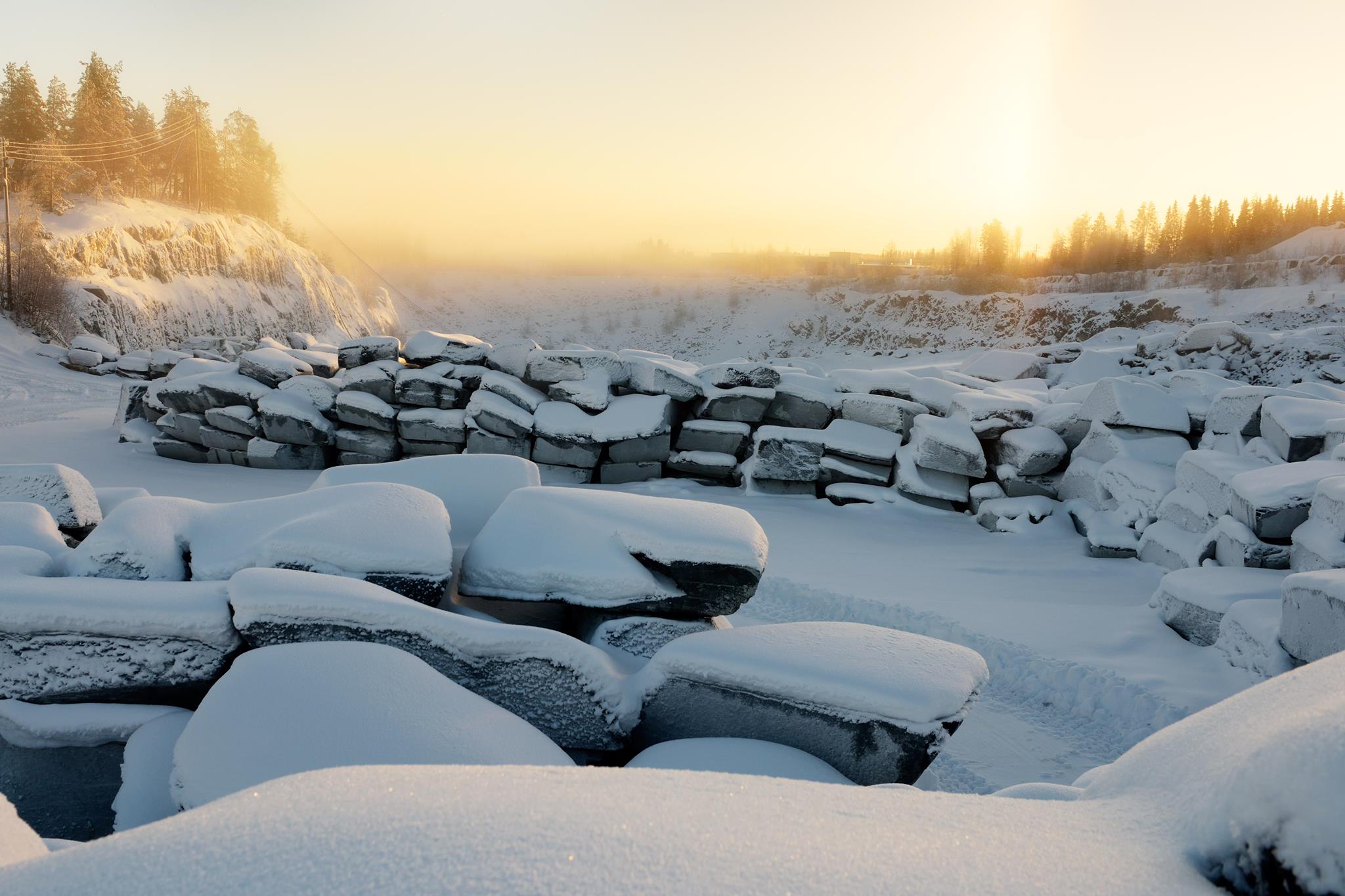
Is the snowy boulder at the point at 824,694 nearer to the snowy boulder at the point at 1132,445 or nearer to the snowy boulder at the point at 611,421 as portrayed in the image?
the snowy boulder at the point at 1132,445

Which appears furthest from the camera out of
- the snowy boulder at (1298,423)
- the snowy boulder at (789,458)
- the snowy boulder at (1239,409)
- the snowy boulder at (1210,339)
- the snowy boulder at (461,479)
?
the snowy boulder at (1210,339)

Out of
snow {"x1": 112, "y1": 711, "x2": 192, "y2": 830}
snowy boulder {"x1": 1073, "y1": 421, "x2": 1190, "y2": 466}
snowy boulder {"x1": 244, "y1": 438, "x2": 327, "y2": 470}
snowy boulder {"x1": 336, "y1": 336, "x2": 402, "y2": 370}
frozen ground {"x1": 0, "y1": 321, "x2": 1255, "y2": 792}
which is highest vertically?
snowy boulder {"x1": 336, "y1": 336, "x2": 402, "y2": 370}

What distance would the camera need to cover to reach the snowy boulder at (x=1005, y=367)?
1083cm

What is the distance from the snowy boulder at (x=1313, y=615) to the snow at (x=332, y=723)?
3.10m

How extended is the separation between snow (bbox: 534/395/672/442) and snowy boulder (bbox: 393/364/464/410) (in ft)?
3.55

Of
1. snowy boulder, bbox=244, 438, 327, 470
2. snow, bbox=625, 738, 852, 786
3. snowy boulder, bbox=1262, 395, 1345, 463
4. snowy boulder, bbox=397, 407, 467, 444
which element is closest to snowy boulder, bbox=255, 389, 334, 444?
snowy boulder, bbox=244, 438, 327, 470

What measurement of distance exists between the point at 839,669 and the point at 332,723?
1.44 meters

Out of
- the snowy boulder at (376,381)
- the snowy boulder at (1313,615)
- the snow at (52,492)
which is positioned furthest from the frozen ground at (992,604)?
the snow at (52,492)

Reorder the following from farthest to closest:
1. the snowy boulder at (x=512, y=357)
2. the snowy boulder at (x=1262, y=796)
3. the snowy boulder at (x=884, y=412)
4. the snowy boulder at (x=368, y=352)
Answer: the snowy boulder at (x=368, y=352)
the snowy boulder at (x=512, y=357)
the snowy boulder at (x=884, y=412)
the snowy boulder at (x=1262, y=796)

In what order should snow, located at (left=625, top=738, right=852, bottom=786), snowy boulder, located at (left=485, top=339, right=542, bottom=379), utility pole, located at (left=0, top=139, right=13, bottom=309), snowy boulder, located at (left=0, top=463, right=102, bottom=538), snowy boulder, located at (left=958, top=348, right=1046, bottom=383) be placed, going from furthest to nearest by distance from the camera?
utility pole, located at (left=0, top=139, right=13, bottom=309) → snowy boulder, located at (left=958, top=348, right=1046, bottom=383) → snowy boulder, located at (left=485, top=339, right=542, bottom=379) → snowy boulder, located at (left=0, top=463, right=102, bottom=538) → snow, located at (left=625, top=738, right=852, bottom=786)

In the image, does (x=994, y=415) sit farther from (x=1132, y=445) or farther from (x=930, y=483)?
(x=1132, y=445)

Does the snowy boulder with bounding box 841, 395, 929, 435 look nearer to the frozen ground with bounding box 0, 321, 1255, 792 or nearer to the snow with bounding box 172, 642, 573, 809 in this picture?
the frozen ground with bounding box 0, 321, 1255, 792

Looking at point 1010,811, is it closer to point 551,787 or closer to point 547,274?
point 551,787

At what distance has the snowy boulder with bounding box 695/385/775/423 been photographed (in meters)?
7.51
